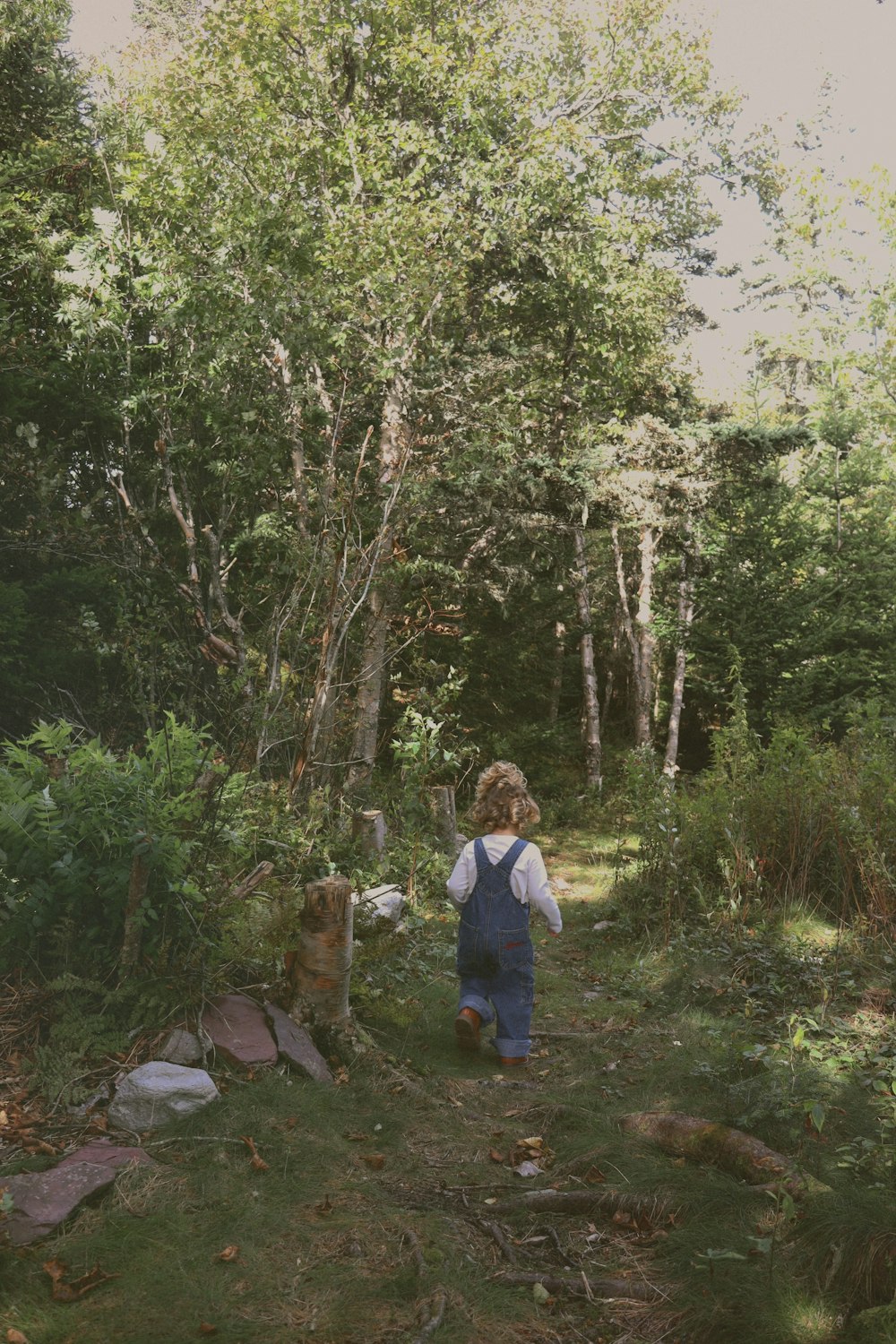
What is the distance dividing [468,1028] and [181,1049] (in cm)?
174

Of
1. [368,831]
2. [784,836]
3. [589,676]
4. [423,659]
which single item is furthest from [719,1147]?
[589,676]

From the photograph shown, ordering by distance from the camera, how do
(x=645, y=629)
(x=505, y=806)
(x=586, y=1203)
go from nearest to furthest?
(x=586, y=1203) < (x=505, y=806) < (x=645, y=629)

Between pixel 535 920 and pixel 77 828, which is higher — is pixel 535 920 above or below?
below

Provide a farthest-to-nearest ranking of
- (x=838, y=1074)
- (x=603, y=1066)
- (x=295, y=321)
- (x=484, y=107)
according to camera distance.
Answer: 1. (x=484, y=107)
2. (x=295, y=321)
3. (x=603, y=1066)
4. (x=838, y=1074)

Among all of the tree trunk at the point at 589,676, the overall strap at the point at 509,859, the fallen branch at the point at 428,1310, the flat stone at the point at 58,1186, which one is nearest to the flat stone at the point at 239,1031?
the flat stone at the point at 58,1186

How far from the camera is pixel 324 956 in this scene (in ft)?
15.8

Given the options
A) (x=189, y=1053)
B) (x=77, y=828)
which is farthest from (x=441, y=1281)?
(x=77, y=828)

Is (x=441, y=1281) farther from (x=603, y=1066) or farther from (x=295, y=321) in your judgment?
(x=295, y=321)

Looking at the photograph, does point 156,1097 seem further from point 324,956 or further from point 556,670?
point 556,670

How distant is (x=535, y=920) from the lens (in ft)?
28.1

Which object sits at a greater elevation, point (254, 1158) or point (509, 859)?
point (509, 859)

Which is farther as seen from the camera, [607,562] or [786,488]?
[607,562]

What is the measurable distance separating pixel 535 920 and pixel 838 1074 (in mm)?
4221

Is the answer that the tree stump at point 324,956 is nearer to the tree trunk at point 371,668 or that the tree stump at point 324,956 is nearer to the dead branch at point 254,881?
the dead branch at point 254,881
